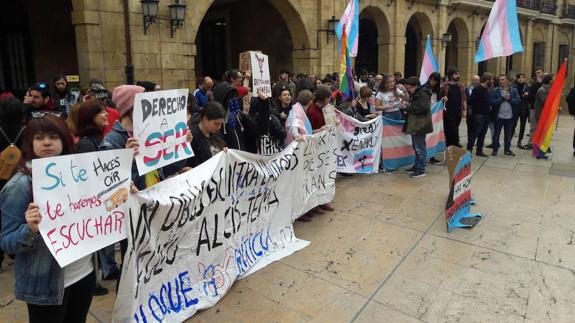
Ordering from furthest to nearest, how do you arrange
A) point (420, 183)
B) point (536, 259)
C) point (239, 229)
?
point (420, 183) < point (536, 259) < point (239, 229)

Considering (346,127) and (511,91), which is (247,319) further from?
(511,91)

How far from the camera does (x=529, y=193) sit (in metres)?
6.38

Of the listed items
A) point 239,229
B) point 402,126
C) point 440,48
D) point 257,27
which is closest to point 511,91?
point 402,126

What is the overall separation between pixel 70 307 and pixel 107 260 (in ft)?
4.58

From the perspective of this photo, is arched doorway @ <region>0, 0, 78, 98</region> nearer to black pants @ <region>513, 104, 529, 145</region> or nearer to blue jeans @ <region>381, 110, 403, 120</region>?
blue jeans @ <region>381, 110, 403, 120</region>

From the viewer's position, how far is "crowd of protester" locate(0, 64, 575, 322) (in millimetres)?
2152

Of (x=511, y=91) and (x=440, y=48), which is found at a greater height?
(x=440, y=48)

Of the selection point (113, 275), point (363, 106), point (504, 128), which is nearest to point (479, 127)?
point (504, 128)

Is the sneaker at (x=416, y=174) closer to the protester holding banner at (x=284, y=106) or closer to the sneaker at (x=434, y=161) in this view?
the sneaker at (x=434, y=161)

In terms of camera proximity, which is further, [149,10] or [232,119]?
[149,10]

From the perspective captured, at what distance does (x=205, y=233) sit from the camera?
11.1 ft

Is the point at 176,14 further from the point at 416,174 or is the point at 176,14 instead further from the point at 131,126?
the point at 131,126

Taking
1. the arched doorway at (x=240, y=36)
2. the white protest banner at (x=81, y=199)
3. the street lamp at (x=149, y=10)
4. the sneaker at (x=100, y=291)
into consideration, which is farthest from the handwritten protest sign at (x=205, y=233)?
the arched doorway at (x=240, y=36)

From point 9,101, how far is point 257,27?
13.0 m
